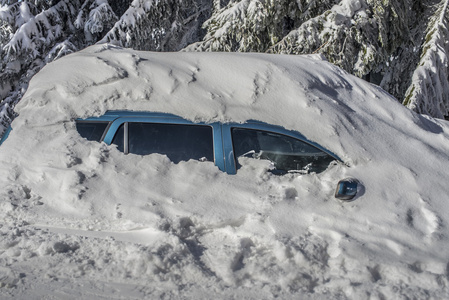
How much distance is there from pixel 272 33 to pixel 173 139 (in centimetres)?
727

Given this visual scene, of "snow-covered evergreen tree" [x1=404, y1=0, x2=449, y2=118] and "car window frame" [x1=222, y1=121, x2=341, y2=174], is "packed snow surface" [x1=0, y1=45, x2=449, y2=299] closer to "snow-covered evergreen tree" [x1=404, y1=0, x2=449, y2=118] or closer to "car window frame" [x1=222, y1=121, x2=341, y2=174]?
"car window frame" [x1=222, y1=121, x2=341, y2=174]

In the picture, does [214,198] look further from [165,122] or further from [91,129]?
[91,129]

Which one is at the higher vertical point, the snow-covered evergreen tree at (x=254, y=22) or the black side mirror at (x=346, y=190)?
the black side mirror at (x=346, y=190)

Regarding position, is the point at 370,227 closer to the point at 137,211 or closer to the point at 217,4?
the point at 137,211

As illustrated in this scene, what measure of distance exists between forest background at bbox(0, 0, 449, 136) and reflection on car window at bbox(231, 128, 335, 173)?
578 centimetres

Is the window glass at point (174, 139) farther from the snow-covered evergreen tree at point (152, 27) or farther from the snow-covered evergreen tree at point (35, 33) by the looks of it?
the snow-covered evergreen tree at point (35, 33)

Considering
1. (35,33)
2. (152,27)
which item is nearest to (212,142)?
(152,27)

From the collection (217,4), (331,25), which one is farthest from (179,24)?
(331,25)

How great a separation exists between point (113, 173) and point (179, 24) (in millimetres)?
9075

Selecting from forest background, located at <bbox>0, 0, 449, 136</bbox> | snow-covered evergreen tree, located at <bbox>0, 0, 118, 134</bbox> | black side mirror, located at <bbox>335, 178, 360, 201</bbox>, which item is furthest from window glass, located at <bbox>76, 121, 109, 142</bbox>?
snow-covered evergreen tree, located at <bbox>0, 0, 118, 134</bbox>

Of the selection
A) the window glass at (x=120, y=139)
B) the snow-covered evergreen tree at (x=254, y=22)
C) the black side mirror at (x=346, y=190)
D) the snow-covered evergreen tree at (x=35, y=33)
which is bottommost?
the snow-covered evergreen tree at (x=35, y=33)

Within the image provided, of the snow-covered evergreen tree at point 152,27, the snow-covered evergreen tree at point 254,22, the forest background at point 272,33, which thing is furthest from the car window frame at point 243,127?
the snow-covered evergreen tree at point 152,27

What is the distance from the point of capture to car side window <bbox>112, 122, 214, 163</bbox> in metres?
3.78

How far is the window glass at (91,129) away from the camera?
3.85 m
